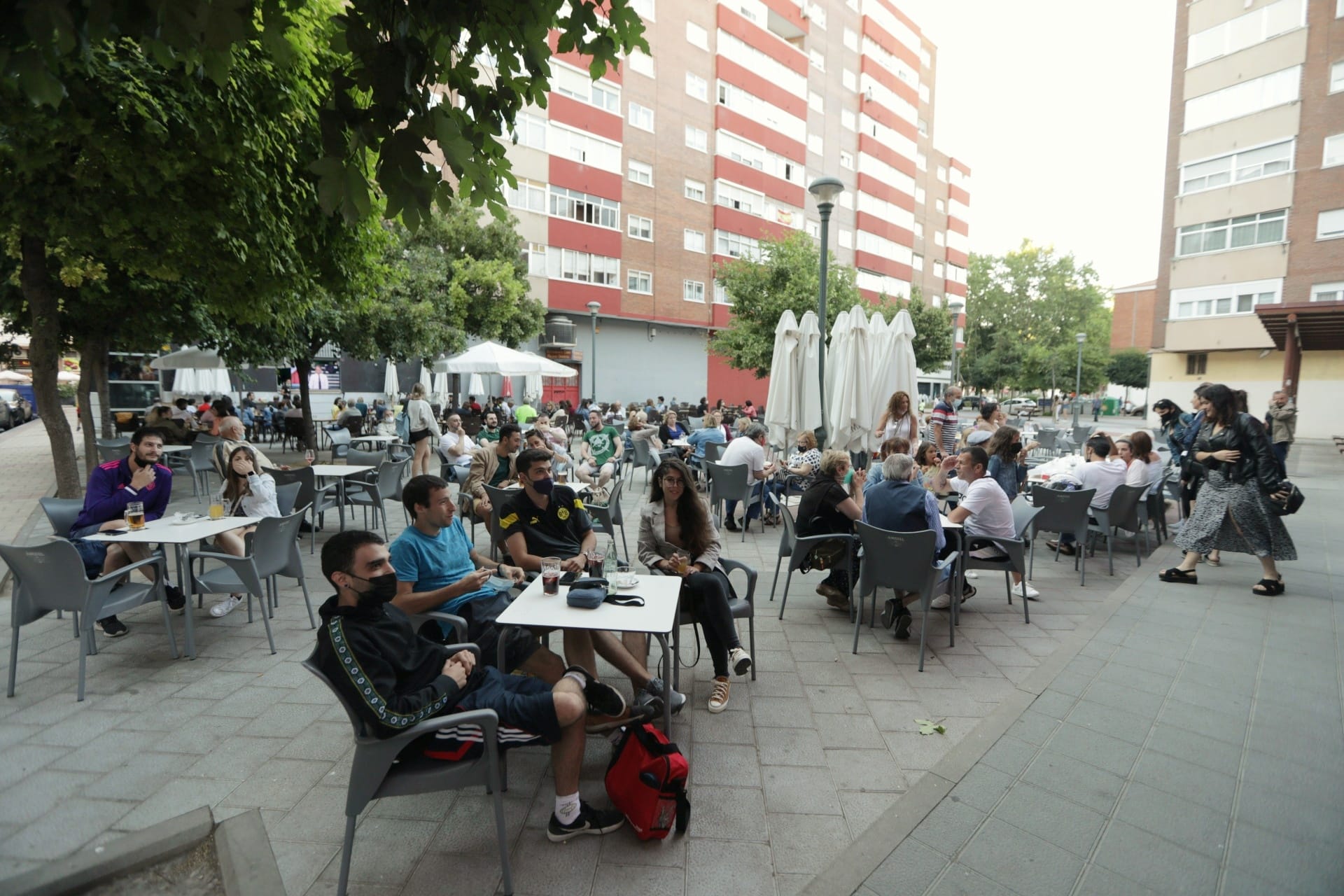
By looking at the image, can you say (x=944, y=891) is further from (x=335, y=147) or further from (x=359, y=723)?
(x=335, y=147)

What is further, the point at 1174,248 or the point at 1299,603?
the point at 1174,248

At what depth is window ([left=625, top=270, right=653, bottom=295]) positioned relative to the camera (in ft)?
95.7

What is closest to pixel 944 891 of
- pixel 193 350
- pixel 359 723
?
pixel 359 723

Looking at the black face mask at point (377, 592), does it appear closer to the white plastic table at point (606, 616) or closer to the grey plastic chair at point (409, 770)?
the grey plastic chair at point (409, 770)

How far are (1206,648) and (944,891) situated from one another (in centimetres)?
368

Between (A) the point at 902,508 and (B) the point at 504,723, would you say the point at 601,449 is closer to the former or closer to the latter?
(A) the point at 902,508

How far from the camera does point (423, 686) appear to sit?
2553 millimetres

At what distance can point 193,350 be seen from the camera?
54.6ft

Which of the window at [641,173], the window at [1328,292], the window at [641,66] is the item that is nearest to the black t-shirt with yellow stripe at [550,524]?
the window at [641,173]

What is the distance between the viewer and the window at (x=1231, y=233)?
26.1 metres

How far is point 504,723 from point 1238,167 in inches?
1431

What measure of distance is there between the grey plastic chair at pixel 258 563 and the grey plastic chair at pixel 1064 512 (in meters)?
6.26

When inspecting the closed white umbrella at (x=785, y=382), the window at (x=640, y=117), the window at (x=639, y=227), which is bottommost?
the closed white umbrella at (x=785, y=382)

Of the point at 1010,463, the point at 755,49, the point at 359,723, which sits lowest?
the point at 359,723
